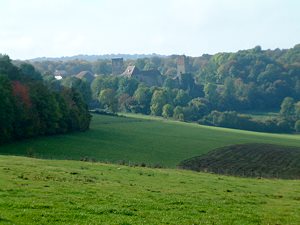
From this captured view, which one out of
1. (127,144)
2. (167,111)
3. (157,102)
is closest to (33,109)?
(127,144)

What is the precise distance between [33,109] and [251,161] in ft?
112

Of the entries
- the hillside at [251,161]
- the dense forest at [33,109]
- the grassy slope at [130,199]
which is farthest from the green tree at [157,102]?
the grassy slope at [130,199]

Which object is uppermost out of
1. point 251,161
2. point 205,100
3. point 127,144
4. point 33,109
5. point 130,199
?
point 130,199

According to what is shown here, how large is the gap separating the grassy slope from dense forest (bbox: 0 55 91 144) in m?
Answer: 35.1

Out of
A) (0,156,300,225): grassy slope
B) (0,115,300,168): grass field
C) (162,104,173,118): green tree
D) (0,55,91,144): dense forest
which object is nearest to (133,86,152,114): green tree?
(162,104,173,118): green tree

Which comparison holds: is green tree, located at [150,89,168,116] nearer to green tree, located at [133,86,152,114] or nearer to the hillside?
green tree, located at [133,86,152,114]

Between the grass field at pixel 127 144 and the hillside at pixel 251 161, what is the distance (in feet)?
9.06

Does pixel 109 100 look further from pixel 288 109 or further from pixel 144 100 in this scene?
pixel 288 109

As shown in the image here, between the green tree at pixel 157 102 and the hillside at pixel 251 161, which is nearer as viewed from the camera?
the hillside at pixel 251 161

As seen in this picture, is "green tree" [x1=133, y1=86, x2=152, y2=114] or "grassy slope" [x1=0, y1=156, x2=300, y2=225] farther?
"green tree" [x1=133, y1=86, x2=152, y2=114]

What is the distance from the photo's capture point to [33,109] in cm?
7712

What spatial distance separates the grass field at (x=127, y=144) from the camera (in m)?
62.6

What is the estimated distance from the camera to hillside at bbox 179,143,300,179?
58281 mm

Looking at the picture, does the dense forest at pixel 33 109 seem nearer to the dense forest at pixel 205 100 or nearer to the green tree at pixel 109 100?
the dense forest at pixel 205 100
